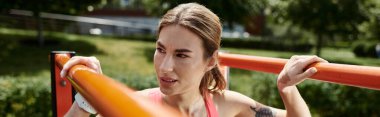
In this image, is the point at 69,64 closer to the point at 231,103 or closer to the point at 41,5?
the point at 231,103

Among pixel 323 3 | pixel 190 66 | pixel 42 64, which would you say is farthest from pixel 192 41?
pixel 323 3

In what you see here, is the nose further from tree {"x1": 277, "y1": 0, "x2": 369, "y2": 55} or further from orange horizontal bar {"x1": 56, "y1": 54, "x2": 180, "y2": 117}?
tree {"x1": 277, "y1": 0, "x2": 369, "y2": 55}

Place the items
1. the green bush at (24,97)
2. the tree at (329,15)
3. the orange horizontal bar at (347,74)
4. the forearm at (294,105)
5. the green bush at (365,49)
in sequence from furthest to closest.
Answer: the green bush at (365,49), the tree at (329,15), the green bush at (24,97), the forearm at (294,105), the orange horizontal bar at (347,74)

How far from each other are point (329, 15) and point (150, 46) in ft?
27.6

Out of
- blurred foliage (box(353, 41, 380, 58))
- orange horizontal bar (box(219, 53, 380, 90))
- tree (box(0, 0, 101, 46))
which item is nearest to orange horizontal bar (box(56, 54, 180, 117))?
orange horizontal bar (box(219, 53, 380, 90))

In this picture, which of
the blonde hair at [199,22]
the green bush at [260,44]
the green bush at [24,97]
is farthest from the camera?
the green bush at [260,44]

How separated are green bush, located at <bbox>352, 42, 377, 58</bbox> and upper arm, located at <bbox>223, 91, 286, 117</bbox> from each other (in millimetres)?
30533

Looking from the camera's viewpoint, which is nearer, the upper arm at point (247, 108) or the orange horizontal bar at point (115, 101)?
the orange horizontal bar at point (115, 101)

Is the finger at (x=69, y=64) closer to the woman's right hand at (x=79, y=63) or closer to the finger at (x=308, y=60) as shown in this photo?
the woman's right hand at (x=79, y=63)

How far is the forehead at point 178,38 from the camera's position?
172cm

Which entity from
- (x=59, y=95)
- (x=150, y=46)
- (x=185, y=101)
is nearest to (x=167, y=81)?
(x=185, y=101)

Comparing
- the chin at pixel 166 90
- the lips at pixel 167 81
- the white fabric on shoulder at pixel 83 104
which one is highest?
the lips at pixel 167 81

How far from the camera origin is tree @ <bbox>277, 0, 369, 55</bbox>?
2134 cm

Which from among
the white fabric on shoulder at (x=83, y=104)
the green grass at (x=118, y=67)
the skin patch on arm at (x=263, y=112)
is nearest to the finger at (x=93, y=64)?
the white fabric on shoulder at (x=83, y=104)
